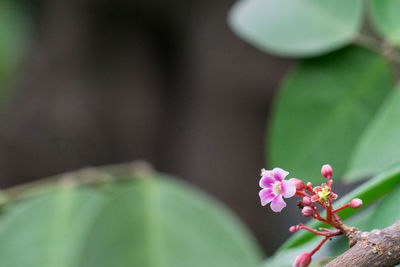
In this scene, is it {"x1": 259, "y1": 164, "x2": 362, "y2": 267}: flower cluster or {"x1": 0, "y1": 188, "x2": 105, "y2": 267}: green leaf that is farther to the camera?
{"x1": 0, "y1": 188, "x2": 105, "y2": 267}: green leaf

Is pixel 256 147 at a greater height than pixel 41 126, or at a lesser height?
lesser

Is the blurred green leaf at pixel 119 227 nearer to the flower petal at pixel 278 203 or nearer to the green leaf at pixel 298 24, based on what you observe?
the green leaf at pixel 298 24

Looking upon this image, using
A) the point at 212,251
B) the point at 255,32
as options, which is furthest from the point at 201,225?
the point at 255,32

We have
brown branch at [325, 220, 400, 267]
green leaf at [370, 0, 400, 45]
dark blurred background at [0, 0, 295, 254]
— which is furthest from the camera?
dark blurred background at [0, 0, 295, 254]

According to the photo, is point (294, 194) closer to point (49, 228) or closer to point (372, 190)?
point (372, 190)

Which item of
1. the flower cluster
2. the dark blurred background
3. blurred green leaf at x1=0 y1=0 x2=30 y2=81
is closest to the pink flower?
the flower cluster

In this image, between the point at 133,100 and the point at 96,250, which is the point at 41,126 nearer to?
the point at 133,100

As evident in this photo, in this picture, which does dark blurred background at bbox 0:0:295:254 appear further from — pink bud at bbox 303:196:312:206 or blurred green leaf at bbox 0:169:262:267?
pink bud at bbox 303:196:312:206
